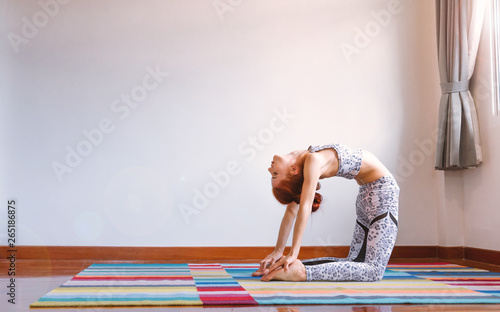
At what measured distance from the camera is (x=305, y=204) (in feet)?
8.49

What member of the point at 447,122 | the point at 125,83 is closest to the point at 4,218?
the point at 125,83

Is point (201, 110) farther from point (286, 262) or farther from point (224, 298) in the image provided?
point (224, 298)

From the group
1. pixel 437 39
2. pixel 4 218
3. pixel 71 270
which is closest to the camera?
pixel 71 270

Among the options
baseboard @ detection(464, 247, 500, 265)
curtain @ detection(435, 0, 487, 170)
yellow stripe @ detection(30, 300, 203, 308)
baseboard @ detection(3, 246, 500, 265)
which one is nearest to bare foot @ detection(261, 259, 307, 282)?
yellow stripe @ detection(30, 300, 203, 308)

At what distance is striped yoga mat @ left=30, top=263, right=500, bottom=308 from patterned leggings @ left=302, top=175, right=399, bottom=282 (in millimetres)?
56

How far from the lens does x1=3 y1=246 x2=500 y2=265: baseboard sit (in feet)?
12.8

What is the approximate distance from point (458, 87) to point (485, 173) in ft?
2.14

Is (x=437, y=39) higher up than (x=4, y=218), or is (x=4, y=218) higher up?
(x=437, y=39)

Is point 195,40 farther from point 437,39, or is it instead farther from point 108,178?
point 437,39

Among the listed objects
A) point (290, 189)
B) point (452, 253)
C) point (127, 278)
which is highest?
point (290, 189)

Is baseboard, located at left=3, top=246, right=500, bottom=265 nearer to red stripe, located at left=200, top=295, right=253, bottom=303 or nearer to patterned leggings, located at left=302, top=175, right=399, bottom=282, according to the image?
patterned leggings, located at left=302, top=175, right=399, bottom=282

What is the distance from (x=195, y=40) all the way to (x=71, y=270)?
76.8 inches

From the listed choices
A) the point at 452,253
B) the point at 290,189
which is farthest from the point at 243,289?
the point at 452,253

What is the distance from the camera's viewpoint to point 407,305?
6.95 ft
